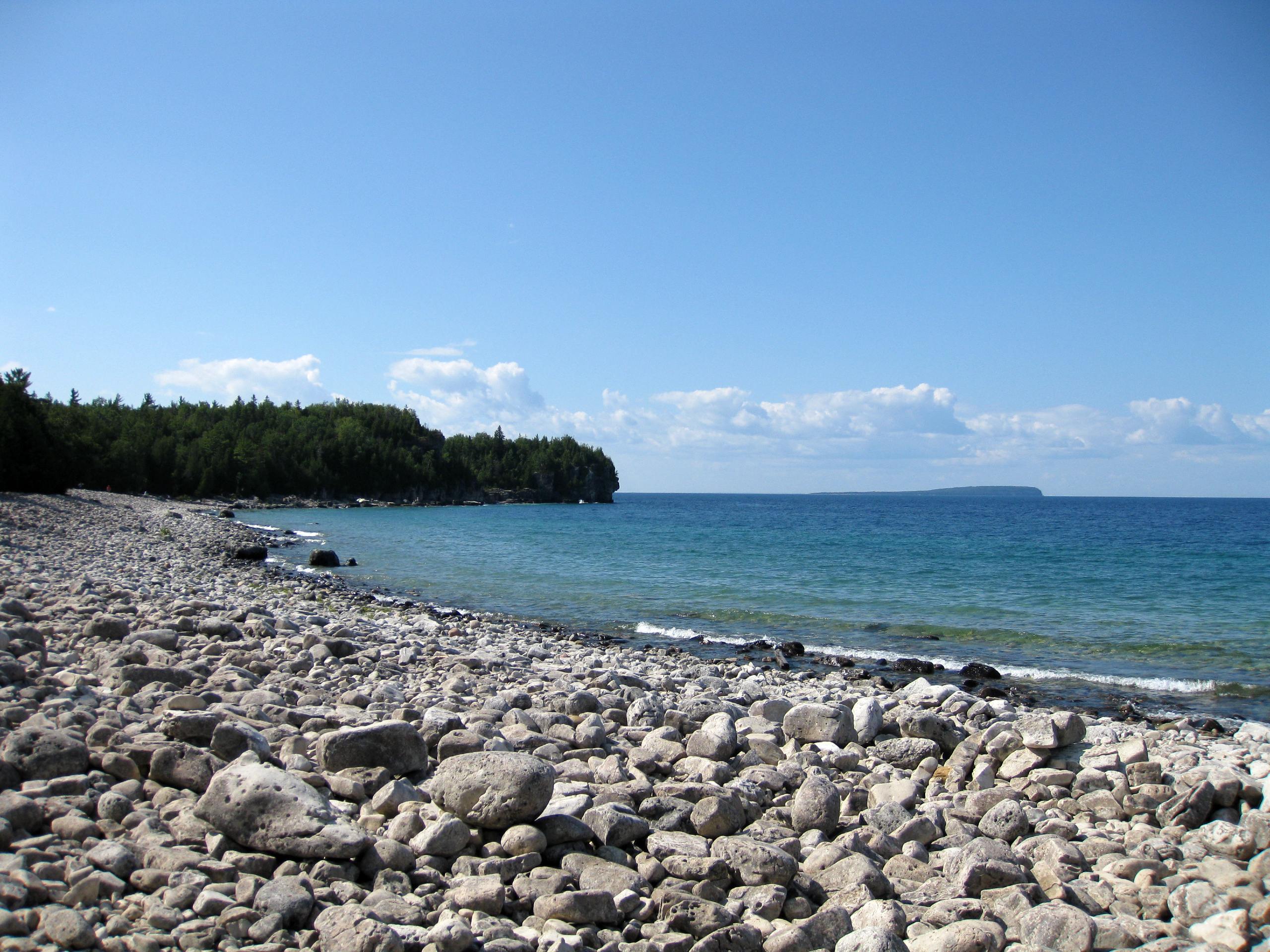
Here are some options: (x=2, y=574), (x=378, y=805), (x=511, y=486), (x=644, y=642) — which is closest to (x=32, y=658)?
(x=378, y=805)

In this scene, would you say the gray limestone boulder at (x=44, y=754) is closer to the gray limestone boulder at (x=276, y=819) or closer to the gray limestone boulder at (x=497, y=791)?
the gray limestone boulder at (x=276, y=819)

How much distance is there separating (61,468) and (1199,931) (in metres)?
66.6

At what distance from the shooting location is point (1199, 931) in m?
4.97

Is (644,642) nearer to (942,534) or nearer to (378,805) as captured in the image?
(378,805)

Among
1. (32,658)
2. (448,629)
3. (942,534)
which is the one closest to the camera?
(32,658)

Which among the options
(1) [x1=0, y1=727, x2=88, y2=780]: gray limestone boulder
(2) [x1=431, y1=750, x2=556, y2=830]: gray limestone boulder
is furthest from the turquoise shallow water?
(1) [x1=0, y1=727, x2=88, y2=780]: gray limestone boulder

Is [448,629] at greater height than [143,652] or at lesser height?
lesser

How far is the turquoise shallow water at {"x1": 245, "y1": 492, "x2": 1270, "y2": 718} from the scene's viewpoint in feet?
56.9

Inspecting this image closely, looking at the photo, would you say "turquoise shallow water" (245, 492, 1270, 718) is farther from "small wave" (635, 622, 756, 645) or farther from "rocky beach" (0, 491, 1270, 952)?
"rocky beach" (0, 491, 1270, 952)

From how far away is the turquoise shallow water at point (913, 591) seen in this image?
17.3 metres

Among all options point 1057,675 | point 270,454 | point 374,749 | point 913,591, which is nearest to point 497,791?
point 374,749

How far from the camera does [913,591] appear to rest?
27.7 meters

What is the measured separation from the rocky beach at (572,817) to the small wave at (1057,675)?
464 cm

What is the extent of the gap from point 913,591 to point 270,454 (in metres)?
110
